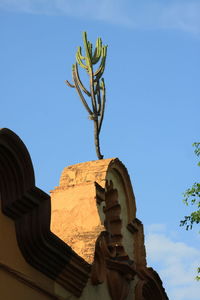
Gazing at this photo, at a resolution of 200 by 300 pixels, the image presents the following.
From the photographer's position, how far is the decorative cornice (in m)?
11.5

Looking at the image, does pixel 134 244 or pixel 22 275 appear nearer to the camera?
pixel 22 275

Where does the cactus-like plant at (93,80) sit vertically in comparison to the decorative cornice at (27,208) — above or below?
above

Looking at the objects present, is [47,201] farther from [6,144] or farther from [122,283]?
[122,283]

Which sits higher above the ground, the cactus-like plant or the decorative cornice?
the cactus-like plant

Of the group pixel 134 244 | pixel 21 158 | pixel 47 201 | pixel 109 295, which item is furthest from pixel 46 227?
pixel 134 244

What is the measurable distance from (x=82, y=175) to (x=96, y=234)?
1.61 m

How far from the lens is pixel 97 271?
1375 centimetres

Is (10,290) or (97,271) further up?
(97,271)

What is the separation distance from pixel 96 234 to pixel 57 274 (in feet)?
5.93

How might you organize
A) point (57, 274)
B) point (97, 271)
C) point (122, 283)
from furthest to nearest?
point (122, 283) < point (97, 271) < point (57, 274)

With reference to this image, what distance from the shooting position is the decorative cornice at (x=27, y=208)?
37.8 ft

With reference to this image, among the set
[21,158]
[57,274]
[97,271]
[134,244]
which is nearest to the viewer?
[21,158]

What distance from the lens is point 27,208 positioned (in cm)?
1191

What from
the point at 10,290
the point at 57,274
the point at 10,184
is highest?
the point at 10,184
